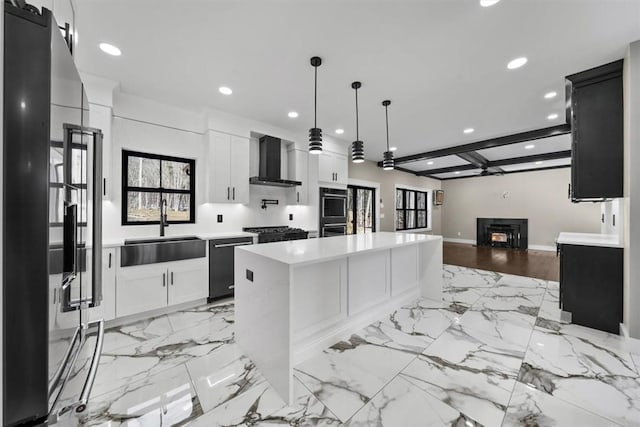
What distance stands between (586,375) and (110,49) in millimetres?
4681

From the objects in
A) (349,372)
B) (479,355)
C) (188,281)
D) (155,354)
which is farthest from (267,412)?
(188,281)

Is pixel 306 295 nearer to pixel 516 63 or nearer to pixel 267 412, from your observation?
pixel 267 412

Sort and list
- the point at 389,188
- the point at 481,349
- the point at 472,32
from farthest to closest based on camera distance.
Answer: the point at 389,188
the point at 481,349
the point at 472,32

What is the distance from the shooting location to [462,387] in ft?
5.74

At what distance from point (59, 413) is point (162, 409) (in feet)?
3.93

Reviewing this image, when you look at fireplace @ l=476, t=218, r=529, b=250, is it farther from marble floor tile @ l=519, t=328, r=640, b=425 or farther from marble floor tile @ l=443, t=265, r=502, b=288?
marble floor tile @ l=519, t=328, r=640, b=425

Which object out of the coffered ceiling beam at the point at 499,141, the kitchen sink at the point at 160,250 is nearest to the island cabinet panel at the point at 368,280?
the kitchen sink at the point at 160,250

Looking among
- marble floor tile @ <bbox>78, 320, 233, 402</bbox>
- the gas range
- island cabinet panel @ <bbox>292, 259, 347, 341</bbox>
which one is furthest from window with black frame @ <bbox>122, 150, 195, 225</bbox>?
island cabinet panel @ <bbox>292, 259, 347, 341</bbox>

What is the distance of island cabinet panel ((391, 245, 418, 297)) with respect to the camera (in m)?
3.17

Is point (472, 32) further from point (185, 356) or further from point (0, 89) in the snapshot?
point (185, 356)

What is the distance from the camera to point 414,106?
3516mm

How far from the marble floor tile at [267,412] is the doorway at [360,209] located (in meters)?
4.74

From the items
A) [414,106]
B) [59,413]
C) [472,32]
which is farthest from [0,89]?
[414,106]

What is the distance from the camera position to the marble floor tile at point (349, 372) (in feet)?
5.40
